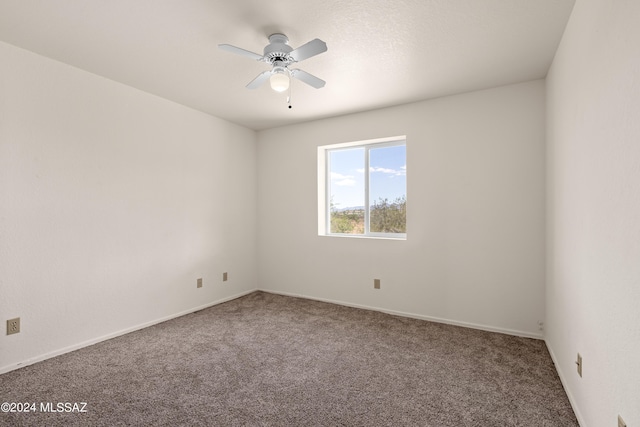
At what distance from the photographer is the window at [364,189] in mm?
3762

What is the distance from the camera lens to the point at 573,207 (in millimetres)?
1877

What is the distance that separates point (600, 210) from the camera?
4.67 ft

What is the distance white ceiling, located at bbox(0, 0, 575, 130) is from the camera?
6.11 feet

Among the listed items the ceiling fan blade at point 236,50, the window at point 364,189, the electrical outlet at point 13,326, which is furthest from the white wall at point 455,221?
the electrical outlet at point 13,326

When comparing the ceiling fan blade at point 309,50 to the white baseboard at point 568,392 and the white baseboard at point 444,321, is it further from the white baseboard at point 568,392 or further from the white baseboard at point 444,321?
the white baseboard at point 444,321

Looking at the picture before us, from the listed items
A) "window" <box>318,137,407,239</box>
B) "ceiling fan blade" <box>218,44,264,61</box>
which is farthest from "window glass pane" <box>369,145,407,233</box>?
"ceiling fan blade" <box>218,44,264,61</box>

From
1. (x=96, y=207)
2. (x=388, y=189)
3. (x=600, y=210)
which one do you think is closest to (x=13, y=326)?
(x=96, y=207)

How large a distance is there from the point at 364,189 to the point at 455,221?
4.02ft

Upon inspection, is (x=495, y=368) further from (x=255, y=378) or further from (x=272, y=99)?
(x=272, y=99)

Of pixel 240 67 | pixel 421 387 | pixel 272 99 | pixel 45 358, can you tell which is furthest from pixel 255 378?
pixel 272 99

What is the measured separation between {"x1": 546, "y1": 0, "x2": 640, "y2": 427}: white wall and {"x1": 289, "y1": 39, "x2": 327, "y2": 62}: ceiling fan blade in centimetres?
138

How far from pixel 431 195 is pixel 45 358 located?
383 cm

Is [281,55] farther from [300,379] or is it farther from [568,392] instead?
[568,392]

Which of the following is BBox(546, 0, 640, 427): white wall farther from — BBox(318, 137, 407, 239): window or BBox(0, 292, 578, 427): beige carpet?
BBox(318, 137, 407, 239): window
